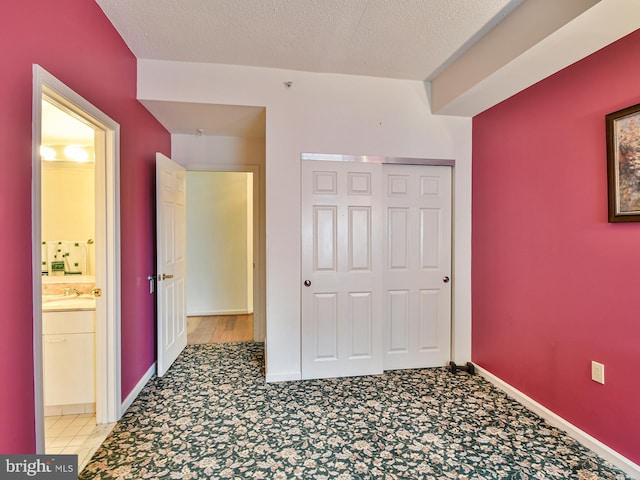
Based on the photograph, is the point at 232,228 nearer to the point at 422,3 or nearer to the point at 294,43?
the point at 294,43

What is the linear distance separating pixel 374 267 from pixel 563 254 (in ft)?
4.68

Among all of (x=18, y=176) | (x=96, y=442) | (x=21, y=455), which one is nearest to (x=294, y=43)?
(x=18, y=176)

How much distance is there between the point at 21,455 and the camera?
131 cm

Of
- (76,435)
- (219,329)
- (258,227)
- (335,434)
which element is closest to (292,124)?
(258,227)

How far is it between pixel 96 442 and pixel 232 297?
3.10m

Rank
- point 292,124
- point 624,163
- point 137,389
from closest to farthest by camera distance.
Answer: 1. point 624,163
2. point 137,389
3. point 292,124

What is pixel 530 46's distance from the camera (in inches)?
73.5

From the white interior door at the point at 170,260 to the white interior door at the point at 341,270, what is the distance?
1289 mm

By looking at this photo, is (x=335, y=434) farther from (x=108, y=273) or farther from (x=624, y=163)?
(x=624, y=163)

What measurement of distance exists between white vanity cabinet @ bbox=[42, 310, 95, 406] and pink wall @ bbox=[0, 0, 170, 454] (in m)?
0.22

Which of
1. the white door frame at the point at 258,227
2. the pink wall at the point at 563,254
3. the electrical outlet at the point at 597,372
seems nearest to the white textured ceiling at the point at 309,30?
the pink wall at the point at 563,254

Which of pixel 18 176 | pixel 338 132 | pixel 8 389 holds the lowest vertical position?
pixel 8 389

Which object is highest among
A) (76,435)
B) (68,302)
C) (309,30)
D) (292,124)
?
(309,30)

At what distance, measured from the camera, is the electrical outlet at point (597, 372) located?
6.10ft
